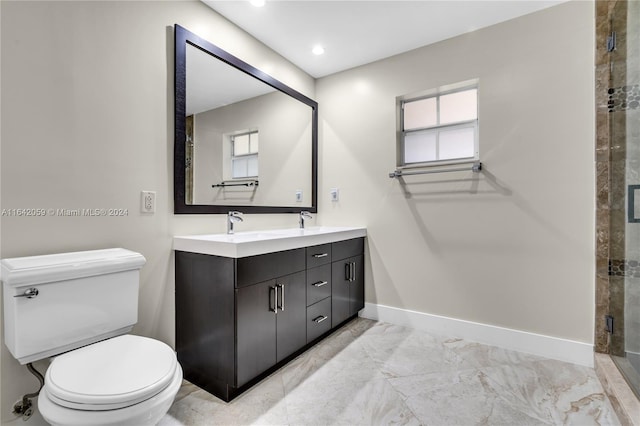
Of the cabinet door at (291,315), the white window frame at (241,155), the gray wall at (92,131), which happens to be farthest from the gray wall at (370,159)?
the cabinet door at (291,315)

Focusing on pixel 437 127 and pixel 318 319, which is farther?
pixel 437 127

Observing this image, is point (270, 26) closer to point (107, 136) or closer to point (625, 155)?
point (107, 136)

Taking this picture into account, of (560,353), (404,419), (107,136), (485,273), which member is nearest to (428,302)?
(485,273)

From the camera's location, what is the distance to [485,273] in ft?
7.54

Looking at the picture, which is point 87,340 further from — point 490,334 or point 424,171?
point 490,334

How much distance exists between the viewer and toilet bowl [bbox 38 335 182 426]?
3.21ft

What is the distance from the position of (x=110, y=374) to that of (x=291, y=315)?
1.01 metres

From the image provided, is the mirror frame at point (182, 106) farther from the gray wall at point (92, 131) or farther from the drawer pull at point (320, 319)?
the drawer pull at point (320, 319)

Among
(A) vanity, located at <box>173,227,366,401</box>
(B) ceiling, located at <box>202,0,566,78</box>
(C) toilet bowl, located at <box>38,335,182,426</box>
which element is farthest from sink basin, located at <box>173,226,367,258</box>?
(B) ceiling, located at <box>202,0,566,78</box>

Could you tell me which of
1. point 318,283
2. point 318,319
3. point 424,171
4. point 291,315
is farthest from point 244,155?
point 424,171

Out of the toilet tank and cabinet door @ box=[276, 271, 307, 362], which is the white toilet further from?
cabinet door @ box=[276, 271, 307, 362]

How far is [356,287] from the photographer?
107 inches

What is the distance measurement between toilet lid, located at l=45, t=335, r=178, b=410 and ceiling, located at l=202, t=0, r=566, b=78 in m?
2.08

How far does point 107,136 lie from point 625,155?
2900mm
